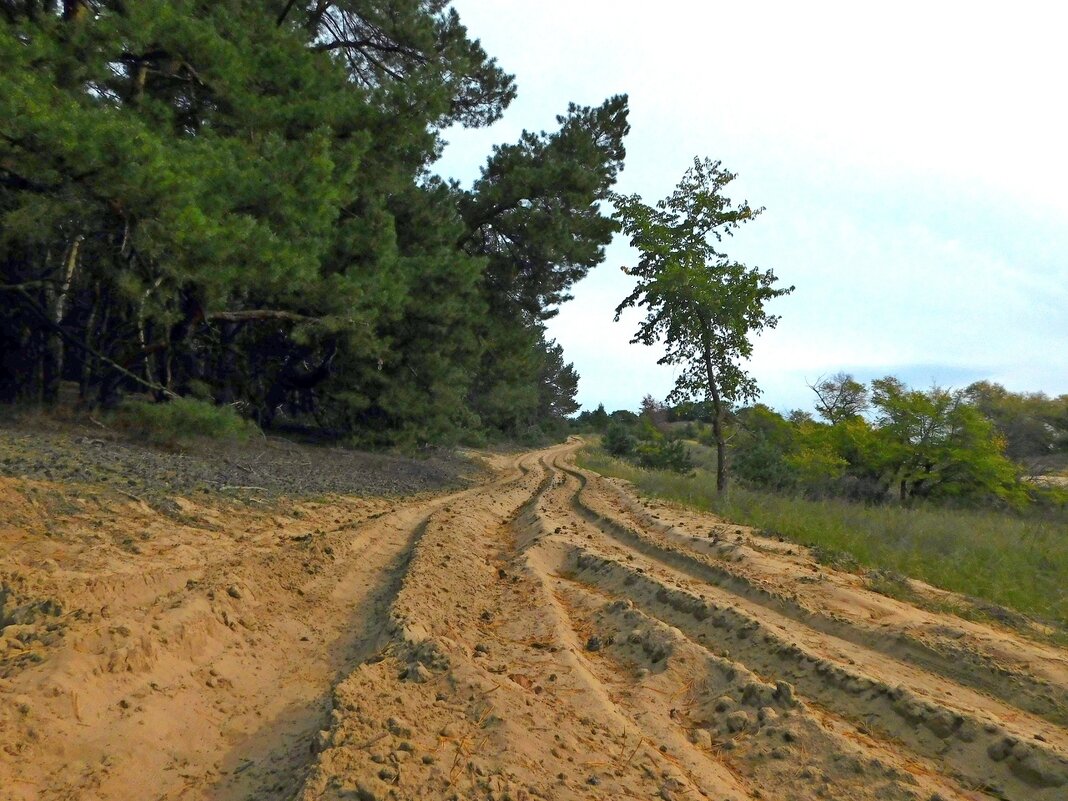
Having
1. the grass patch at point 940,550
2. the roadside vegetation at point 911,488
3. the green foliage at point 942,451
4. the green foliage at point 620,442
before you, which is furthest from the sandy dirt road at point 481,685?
the green foliage at point 620,442

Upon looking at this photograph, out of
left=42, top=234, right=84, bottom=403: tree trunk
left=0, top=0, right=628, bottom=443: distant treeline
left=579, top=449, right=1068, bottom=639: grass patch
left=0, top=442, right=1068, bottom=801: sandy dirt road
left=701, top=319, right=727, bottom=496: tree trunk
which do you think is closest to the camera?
left=0, top=442, right=1068, bottom=801: sandy dirt road

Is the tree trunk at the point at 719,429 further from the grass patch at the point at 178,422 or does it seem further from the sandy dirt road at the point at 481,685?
the grass patch at the point at 178,422

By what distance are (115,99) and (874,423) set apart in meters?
20.2

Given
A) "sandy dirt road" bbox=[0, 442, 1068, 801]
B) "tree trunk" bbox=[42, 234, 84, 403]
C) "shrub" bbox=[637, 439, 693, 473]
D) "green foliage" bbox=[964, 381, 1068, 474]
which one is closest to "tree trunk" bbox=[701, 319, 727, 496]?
"sandy dirt road" bbox=[0, 442, 1068, 801]

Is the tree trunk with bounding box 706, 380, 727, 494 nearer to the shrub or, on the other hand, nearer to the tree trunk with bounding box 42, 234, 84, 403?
the shrub

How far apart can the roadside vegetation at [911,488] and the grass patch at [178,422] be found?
8.11 metres

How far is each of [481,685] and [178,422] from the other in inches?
386

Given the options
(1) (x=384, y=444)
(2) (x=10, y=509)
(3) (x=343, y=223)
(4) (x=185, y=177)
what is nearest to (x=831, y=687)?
(2) (x=10, y=509)

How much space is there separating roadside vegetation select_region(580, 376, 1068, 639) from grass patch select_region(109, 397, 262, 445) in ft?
26.6

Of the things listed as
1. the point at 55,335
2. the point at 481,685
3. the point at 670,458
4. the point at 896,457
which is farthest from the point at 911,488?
the point at 55,335

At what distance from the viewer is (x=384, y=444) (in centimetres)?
1844

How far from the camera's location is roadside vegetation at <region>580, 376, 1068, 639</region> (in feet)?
20.2

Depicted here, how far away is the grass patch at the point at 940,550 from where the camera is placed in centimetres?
540

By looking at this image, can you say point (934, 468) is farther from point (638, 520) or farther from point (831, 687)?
point (831, 687)
